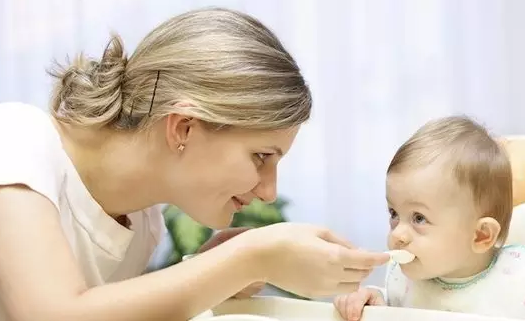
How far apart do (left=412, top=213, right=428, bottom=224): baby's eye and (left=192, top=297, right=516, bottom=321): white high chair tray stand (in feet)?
0.52

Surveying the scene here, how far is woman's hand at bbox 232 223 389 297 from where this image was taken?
2.97 ft

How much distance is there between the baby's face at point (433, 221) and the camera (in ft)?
3.53

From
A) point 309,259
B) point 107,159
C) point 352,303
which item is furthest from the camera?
point 107,159

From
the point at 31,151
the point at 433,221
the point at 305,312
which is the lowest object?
the point at 305,312

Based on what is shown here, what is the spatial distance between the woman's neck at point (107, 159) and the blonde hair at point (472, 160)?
0.37 metres

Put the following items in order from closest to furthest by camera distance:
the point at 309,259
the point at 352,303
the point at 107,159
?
the point at 309,259
the point at 352,303
the point at 107,159

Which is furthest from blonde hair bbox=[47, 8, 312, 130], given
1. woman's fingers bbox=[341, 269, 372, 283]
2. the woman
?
woman's fingers bbox=[341, 269, 372, 283]

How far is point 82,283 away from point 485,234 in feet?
1.86

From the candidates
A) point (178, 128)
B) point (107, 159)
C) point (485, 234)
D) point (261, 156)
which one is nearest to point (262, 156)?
point (261, 156)

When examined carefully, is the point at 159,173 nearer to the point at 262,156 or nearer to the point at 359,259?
the point at 262,156

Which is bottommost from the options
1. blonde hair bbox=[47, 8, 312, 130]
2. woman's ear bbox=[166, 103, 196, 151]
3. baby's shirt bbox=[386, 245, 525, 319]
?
baby's shirt bbox=[386, 245, 525, 319]

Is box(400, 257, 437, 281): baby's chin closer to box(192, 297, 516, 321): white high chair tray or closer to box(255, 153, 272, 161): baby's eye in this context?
box(192, 297, 516, 321): white high chair tray

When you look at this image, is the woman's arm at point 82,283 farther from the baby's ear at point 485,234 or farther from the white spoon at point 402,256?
the baby's ear at point 485,234

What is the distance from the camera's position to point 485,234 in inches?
43.3
